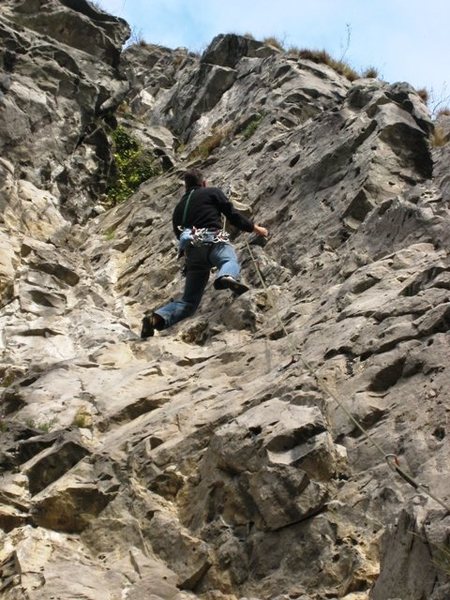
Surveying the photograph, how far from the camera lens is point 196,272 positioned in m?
10.4

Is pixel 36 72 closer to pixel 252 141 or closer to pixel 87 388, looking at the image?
pixel 252 141

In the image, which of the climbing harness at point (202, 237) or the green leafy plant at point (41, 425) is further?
the climbing harness at point (202, 237)

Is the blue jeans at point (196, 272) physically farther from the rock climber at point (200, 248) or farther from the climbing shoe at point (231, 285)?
the climbing shoe at point (231, 285)

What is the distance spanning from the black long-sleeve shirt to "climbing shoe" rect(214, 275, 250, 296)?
1.11 metres

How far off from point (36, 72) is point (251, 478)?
13566 mm

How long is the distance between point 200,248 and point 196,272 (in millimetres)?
327

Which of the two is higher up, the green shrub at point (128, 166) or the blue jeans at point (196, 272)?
the green shrub at point (128, 166)

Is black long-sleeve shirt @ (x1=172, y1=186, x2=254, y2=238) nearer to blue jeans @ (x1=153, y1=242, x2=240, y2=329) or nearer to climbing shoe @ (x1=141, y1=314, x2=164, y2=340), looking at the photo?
blue jeans @ (x1=153, y1=242, x2=240, y2=329)

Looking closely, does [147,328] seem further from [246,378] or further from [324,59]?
[324,59]

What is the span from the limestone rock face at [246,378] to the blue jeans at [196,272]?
0.25m

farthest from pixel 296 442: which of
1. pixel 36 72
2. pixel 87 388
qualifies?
pixel 36 72

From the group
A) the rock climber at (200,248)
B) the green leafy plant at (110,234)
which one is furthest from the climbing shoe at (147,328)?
the green leafy plant at (110,234)

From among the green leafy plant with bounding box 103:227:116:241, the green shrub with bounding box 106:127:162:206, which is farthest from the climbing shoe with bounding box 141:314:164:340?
the green shrub with bounding box 106:127:162:206

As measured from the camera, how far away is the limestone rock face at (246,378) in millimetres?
5426
